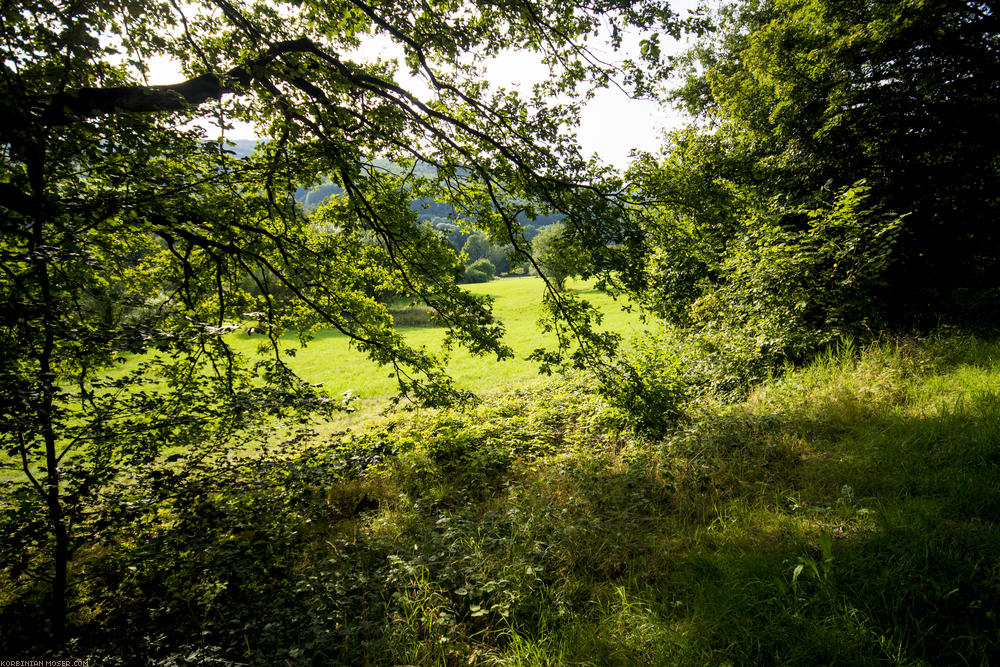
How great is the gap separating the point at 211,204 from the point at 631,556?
6373 millimetres

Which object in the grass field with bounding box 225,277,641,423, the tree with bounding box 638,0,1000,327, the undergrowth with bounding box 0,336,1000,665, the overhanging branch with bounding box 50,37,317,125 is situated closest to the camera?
the undergrowth with bounding box 0,336,1000,665

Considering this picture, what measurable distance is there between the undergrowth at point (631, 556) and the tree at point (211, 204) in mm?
675

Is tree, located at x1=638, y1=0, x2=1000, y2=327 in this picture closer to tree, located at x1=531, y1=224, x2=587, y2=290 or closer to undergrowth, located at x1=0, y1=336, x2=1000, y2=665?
undergrowth, located at x1=0, y1=336, x2=1000, y2=665

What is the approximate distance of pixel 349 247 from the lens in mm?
6461

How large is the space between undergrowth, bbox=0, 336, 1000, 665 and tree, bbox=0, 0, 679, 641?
68 cm

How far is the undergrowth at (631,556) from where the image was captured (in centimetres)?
247

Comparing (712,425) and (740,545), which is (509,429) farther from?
(740,545)

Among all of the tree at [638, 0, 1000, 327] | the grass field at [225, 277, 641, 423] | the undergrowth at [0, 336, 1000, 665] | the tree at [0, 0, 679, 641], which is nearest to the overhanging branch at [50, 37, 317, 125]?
the tree at [0, 0, 679, 641]

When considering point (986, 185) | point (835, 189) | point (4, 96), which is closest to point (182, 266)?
point (4, 96)

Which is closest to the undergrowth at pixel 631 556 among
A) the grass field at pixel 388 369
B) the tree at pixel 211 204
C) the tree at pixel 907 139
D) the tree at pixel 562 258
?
the tree at pixel 211 204

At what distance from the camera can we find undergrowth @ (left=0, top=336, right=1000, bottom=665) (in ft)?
8.11

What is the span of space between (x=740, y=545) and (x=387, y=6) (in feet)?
22.8

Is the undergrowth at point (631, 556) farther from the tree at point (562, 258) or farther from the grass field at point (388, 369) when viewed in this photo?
the grass field at point (388, 369)

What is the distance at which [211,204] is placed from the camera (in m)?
4.92
